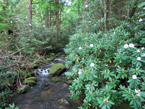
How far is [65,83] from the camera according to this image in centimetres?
501

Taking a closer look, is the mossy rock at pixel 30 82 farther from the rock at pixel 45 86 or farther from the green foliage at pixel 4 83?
the green foliage at pixel 4 83

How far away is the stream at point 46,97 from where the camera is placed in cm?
345

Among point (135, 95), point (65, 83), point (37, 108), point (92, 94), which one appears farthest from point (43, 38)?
point (135, 95)

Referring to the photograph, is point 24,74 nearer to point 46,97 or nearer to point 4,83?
point 4,83

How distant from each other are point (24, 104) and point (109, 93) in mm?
3078

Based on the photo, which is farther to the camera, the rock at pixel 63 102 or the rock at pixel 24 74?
the rock at pixel 24 74

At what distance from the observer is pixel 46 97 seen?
394 cm

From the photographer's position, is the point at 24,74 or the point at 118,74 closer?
the point at 118,74

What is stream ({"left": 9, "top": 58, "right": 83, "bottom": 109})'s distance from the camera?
3.45 m

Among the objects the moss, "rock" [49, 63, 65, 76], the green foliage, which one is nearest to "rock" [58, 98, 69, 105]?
the moss

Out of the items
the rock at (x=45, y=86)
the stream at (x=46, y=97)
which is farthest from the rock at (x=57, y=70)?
the rock at (x=45, y=86)

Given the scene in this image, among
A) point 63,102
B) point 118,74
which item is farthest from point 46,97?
point 118,74

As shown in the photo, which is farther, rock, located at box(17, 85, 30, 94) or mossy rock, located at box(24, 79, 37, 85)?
mossy rock, located at box(24, 79, 37, 85)

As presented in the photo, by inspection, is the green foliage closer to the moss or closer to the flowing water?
the flowing water
